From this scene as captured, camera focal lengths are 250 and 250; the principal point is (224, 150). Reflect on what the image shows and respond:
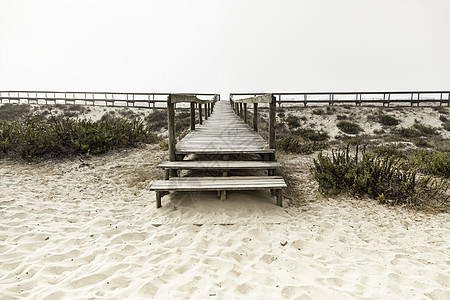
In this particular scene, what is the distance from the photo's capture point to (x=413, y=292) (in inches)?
83.0

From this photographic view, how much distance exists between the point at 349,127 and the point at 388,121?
309 centimetres

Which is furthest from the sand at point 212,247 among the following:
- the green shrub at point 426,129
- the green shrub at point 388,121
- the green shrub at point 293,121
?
the green shrub at point 388,121

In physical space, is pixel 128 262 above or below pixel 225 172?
below

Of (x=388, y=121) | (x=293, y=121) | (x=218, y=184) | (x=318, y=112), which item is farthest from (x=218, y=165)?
(x=388, y=121)

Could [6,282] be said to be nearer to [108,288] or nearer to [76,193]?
[108,288]

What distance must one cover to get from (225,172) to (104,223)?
2.06 meters

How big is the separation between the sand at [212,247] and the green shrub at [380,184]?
295mm

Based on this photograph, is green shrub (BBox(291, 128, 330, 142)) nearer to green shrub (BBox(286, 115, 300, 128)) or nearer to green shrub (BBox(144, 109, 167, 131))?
green shrub (BBox(286, 115, 300, 128))

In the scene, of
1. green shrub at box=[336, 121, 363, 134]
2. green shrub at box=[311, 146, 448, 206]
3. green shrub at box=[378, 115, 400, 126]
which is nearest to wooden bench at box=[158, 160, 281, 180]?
green shrub at box=[311, 146, 448, 206]

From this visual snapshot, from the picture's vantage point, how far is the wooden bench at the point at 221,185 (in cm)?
383

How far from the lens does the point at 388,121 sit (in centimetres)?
1684

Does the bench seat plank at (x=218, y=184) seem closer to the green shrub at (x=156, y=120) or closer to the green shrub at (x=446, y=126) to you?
the green shrub at (x=156, y=120)

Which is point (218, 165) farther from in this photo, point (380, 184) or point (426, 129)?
point (426, 129)

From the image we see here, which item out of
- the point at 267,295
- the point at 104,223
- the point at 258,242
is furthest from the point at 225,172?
the point at 267,295
